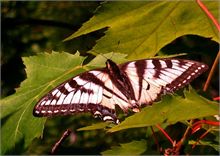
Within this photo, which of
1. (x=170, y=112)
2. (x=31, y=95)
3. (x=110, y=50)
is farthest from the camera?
(x=110, y=50)

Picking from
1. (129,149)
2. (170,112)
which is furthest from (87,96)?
(170,112)

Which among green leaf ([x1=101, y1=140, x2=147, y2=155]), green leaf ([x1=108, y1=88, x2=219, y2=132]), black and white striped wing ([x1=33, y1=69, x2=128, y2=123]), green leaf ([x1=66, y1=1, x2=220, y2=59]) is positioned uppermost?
green leaf ([x1=66, y1=1, x2=220, y2=59])

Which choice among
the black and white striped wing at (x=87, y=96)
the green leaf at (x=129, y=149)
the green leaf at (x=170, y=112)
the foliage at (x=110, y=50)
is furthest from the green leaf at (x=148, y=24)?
the green leaf at (x=170, y=112)

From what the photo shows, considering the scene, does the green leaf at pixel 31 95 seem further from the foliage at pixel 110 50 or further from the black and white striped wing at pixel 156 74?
the black and white striped wing at pixel 156 74

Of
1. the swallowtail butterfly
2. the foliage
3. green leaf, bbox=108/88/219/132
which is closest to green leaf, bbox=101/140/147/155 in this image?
the foliage

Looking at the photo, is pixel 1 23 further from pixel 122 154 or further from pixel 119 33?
pixel 122 154

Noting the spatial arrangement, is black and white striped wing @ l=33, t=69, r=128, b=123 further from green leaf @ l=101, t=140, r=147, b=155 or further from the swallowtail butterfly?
green leaf @ l=101, t=140, r=147, b=155

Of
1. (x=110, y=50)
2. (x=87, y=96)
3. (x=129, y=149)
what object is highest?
(x=110, y=50)

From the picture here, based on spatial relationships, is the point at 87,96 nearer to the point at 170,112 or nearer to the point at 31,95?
the point at 31,95

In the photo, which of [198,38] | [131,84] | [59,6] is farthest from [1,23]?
[131,84]
